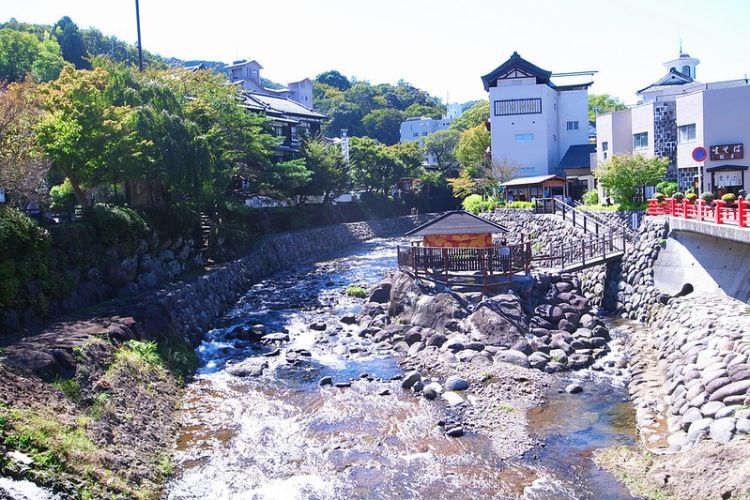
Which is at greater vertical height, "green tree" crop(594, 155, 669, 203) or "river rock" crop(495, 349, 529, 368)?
"green tree" crop(594, 155, 669, 203)

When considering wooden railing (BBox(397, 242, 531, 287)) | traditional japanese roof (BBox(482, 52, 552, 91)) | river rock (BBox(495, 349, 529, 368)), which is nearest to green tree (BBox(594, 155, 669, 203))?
wooden railing (BBox(397, 242, 531, 287))

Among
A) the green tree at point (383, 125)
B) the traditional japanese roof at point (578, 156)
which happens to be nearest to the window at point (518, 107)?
the traditional japanese roof at point (578, 156)

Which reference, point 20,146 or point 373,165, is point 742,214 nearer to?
point 20,146

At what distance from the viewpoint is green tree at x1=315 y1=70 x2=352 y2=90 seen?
135375 millimetres

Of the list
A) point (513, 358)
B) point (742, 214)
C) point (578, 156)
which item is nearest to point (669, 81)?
point (578, 156)

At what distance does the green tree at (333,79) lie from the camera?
135m

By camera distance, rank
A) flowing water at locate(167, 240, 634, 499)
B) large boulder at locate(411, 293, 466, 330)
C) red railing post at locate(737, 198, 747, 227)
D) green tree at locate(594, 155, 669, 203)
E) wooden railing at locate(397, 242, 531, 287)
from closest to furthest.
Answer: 1. flowing water at locate(167, 240, 634, 499)
2. red railing post at locate(737, 198, 747, 227)
3. large boulder at locate(411, 293, 466, 330)
4. wooden railing at locate(397, 242, 531, 287)
5. green tree at locate(594, 155, 669, 203)

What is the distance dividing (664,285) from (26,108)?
82.7ft

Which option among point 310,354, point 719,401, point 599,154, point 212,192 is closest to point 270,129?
point 212,192

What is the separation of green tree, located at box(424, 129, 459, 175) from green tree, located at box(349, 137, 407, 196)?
71.1 ft

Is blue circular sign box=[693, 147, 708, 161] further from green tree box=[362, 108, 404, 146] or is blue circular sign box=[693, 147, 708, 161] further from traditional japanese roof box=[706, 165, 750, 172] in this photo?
green tree box=[362, 108, 404, 146]

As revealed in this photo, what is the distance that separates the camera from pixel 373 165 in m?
66.2

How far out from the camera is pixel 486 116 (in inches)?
3551

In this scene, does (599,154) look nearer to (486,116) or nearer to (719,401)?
(719,401)
